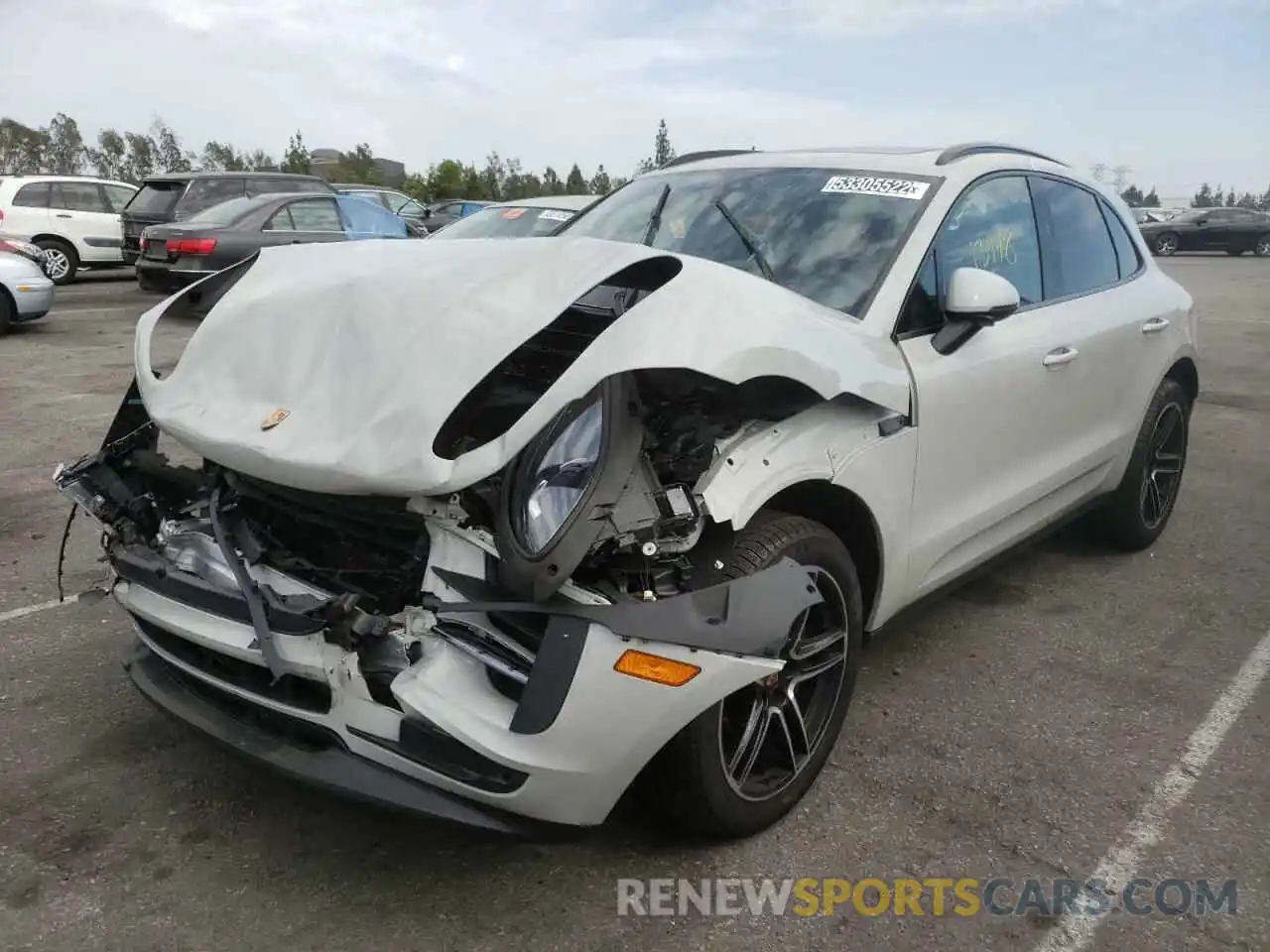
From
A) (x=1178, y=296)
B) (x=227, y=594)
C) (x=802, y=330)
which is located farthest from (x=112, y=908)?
(x=1178, y=296)

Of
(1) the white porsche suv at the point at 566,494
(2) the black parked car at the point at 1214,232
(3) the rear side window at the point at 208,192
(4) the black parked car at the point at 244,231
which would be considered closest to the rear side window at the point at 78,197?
(3) the rear side window at the point at 208,192

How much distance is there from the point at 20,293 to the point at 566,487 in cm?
1137

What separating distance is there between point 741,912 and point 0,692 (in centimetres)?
256

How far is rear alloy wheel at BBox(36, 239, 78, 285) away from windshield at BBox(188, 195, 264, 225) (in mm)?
4711

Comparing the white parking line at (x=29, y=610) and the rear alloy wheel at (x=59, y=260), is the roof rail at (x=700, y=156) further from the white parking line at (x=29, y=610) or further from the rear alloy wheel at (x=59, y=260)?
the rear alloy wheel at (x=59, y=260)

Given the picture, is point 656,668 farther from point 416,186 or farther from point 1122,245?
point 416,186

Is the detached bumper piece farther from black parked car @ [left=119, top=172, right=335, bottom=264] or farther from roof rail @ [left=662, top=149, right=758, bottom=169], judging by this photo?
black parked car @ [left=119, top=172, right=335, bottom=264]

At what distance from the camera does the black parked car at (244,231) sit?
12.5 meters

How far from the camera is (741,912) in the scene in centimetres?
248

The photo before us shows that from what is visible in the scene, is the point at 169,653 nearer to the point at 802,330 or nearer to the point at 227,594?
the point at 227,594

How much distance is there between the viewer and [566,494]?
2.26 m

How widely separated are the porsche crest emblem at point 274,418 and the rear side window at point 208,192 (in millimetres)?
14202

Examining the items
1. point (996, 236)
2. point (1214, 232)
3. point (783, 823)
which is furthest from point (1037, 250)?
point (1214, 232)

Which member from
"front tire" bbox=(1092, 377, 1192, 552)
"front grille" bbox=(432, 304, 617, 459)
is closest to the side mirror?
"front grille" bbox=(432, 304, 617, 459)
